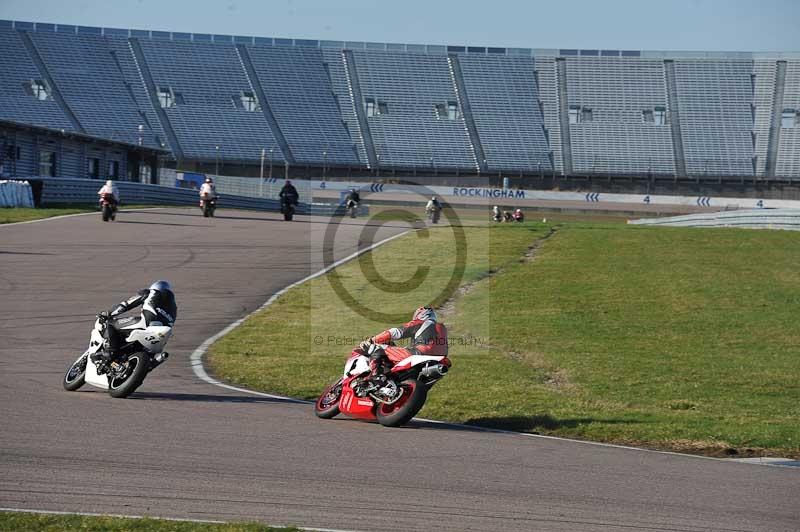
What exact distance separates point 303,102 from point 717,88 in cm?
3209

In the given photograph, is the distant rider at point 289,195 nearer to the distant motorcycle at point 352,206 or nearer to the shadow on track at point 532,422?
the distant motorcycle at point 352,206

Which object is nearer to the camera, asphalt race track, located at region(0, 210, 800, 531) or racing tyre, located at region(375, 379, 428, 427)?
A: asphalt race track, located at region(0, 210, 800, 531)

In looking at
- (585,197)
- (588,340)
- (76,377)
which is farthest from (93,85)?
(76,377)

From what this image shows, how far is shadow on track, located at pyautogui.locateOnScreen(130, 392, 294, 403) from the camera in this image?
37.7 ft

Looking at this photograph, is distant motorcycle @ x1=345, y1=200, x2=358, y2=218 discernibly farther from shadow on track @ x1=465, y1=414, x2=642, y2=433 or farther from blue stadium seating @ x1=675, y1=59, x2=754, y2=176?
shadow on track @ x1=465, y1=414, x2=642, y2=433

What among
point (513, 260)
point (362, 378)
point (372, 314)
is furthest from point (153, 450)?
point (513, 260)

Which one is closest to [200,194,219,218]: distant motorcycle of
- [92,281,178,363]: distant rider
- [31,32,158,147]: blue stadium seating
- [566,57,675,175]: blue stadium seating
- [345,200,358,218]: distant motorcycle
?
[345,200,358,218]: distant motorcycle

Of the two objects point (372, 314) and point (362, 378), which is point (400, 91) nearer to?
point (372, 314)

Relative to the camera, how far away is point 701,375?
14.7 m

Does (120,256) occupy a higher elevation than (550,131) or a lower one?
lower

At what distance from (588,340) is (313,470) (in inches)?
385

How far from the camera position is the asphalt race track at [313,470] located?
689 centimetres

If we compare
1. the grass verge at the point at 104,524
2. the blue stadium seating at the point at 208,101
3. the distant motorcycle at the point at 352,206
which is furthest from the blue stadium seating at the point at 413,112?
the grass verge at the point at 104,524

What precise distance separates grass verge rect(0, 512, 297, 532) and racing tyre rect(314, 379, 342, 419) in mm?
4422
